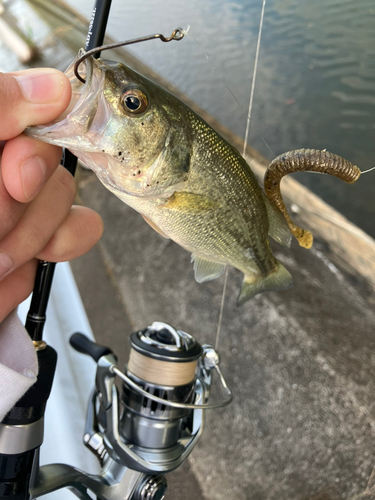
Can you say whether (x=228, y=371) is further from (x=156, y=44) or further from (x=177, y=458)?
(x=156, y=44)

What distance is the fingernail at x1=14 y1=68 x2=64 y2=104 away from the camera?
1.18 ft

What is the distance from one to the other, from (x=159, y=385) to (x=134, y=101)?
40cm

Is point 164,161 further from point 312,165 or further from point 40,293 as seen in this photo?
point 40,293

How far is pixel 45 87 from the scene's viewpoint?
36cm

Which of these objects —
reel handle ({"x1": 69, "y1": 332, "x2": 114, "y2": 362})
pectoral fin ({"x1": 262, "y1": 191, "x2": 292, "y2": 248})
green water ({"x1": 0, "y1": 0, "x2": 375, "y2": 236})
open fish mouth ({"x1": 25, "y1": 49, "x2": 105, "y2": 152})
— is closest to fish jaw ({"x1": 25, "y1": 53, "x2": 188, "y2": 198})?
open fish mouth ({"x1": 25, "y1": 49, "x2": 105, "y2": 152})

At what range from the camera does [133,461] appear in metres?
0.57

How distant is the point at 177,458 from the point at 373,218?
557 mm

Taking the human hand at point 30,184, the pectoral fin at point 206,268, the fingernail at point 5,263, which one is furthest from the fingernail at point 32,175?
the pectoral fin at point 206,268

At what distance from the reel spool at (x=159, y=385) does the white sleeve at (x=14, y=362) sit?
0.15 m

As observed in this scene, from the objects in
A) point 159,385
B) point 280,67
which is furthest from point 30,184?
point 280,67

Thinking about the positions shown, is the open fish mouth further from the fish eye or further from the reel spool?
the reel spool

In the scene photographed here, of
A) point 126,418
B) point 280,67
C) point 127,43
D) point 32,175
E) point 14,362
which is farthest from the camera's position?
point 280,67

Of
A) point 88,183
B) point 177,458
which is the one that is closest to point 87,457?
point 177,458

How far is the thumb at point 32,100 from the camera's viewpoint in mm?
360
